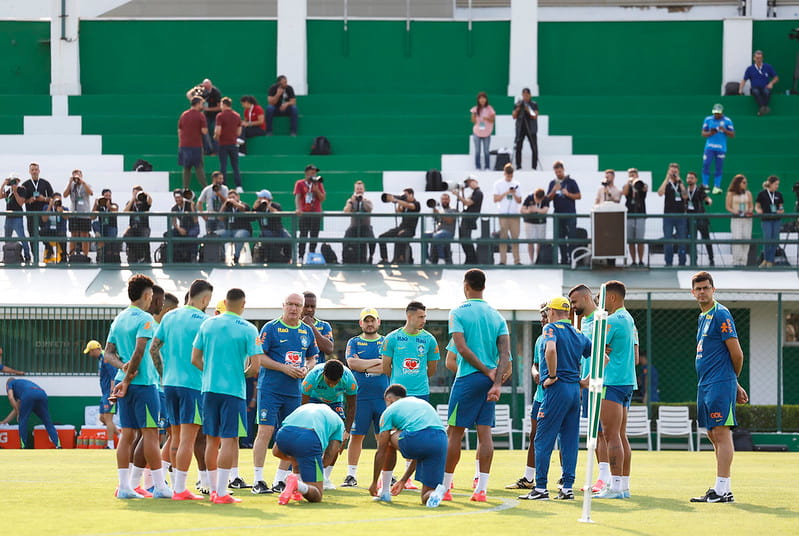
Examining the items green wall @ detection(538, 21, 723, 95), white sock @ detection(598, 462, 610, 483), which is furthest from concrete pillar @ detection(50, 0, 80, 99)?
white sock @ detection(598, 462, 610, 483)

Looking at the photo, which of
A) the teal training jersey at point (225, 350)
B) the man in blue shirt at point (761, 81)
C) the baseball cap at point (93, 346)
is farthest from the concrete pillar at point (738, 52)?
the teal training jersey at point (225, 350)

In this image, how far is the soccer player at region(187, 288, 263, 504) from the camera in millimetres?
12539

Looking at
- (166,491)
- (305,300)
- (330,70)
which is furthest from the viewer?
(330,70)

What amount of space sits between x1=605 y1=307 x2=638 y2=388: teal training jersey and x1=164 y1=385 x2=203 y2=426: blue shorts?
3993 millimetres

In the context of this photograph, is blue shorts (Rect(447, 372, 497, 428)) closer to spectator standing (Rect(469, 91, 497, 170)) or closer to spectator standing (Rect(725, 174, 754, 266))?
spectator standing (Rect(725, 174, 754, 266))

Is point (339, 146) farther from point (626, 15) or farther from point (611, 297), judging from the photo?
point (611, 297)

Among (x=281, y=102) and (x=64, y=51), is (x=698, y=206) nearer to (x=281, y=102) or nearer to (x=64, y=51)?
(x=281, y=102)

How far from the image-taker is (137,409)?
1274 centimetres

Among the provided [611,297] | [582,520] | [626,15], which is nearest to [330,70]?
[626,15]

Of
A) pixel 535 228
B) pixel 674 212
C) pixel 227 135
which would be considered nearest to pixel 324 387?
pixel 535 228

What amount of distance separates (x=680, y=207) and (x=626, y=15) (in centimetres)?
1302

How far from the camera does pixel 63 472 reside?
16766 mm

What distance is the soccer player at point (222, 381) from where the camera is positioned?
12539 mm

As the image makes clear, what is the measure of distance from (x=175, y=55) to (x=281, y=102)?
5318mm
